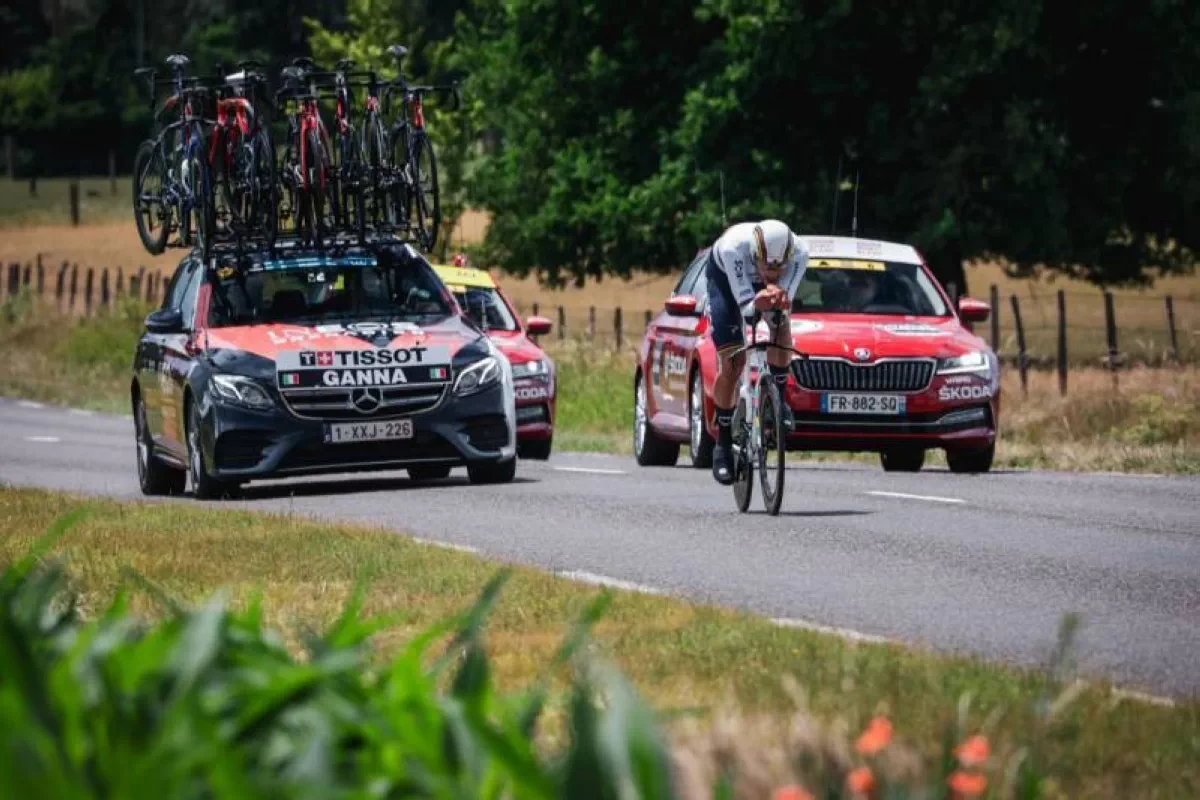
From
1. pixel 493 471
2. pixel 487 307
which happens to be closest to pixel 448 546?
pixel 493 471

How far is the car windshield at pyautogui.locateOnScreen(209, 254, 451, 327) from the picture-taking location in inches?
740

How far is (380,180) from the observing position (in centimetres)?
2144

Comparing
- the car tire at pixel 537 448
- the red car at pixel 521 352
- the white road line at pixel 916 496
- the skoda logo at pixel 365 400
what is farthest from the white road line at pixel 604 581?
the car tire at pixel 537 448

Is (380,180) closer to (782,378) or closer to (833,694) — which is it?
(782,378)

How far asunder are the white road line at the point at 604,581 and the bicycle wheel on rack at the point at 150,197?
10.2 metres

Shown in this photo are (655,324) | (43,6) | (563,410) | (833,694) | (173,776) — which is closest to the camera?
(173,776)

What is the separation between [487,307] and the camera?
25.3 meters

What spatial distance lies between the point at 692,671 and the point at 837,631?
1.41 meters

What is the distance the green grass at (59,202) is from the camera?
93.7 metres

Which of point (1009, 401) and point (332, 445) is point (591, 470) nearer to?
point (332, 445)

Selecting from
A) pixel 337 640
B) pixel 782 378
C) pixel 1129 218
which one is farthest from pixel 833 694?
pixel 1129 218

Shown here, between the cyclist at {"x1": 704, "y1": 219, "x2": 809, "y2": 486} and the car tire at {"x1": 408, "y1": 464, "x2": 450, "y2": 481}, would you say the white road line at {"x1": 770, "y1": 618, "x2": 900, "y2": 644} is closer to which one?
the cyclist at {"x1": 704, "y1": 219, "x2": 809, "y2": 486}

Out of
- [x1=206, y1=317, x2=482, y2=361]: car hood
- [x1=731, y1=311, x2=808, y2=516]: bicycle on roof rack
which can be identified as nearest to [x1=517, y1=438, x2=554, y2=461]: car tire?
[x1=206, y1=317, x2=482, y2=361]: car hood

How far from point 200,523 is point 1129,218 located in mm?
33729
